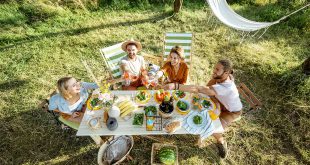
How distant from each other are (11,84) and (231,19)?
5.27m

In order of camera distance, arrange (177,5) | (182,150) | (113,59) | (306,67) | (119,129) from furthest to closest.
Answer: (177,5) < (306,67) < (113,59) < (182,150) < (119,129)

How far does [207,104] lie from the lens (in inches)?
135

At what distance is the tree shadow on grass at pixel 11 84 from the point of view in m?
4.88

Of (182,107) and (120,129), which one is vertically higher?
(182,107)

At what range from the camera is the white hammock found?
541cm

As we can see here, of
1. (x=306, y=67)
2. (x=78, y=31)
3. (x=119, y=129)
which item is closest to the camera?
(x=119, y=129)

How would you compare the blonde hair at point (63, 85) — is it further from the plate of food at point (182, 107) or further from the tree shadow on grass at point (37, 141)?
the plate of food at point (182, 107)

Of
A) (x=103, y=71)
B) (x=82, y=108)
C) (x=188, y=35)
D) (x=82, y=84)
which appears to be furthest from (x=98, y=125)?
(x=188, y=35)

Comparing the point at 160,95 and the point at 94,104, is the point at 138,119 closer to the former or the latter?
the point at 160,95

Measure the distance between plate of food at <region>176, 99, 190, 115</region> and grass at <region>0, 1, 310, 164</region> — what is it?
1049 mm

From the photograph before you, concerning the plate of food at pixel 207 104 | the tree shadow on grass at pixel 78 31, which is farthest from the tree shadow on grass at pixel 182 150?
the tree shadow on grass at pixel 78 31

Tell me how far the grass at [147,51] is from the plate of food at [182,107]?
3.44 ft

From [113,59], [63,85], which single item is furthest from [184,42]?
[63,85]

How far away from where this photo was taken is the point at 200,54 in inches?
232
